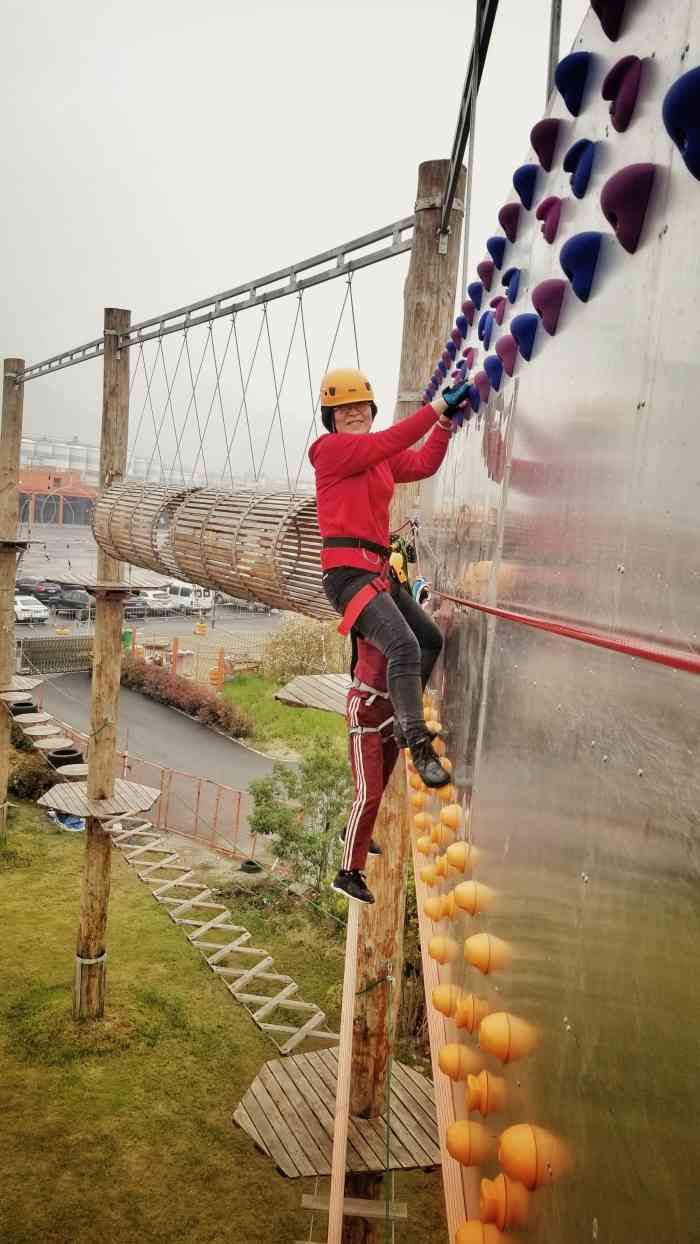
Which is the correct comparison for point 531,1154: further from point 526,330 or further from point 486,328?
point 486,328

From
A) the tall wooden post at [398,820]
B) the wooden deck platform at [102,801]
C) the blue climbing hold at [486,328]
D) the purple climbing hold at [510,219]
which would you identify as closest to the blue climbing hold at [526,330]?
the purple climbing hold at [510,219]

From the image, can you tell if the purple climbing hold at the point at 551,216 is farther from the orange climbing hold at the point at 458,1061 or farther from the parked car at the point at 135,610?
the parked car at the point at 135,610

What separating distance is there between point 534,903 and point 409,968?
972 centimetres

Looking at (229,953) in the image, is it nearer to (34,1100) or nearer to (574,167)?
(34,1100)

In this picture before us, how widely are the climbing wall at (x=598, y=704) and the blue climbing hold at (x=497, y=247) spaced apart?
33 centimetres

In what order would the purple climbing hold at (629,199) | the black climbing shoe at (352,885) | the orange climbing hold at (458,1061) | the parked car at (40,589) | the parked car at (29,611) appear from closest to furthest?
the purple climbing hold at (629,199), the orange climbing hold at (458,1061), the black climbing shoe at (352,885), the parked car at (29,611), the parked car at (40,589)

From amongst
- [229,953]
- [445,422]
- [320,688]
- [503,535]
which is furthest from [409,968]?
[503,535]

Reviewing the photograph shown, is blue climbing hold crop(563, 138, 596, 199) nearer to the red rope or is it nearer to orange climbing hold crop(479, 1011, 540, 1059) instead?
the red rope

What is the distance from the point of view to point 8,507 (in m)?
13.4

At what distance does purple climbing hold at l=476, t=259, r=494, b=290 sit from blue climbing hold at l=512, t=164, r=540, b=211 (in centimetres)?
50

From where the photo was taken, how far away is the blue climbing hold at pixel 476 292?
8.76 ft

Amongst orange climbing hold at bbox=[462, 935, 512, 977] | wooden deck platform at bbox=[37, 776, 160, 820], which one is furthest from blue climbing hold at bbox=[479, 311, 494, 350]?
wooden deck platform at bbox=[37, 776, 160, 820]

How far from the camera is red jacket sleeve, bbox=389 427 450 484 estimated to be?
3.35 meters

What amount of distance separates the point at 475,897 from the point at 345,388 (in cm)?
219
